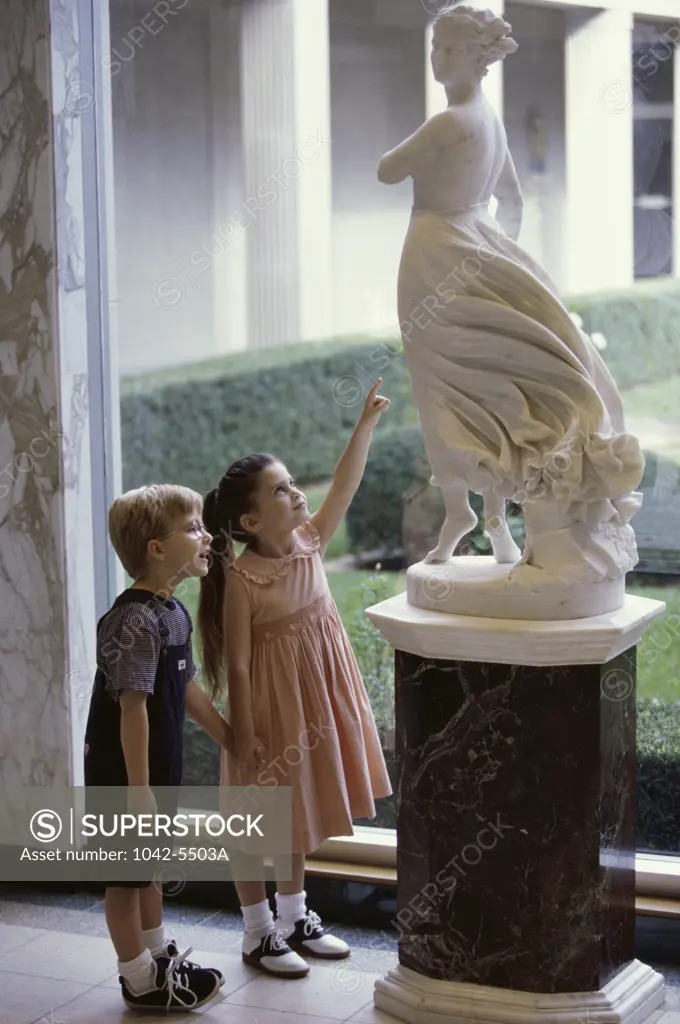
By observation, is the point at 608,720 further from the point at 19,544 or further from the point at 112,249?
the point at 112,249

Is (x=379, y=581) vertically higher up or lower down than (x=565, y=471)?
lower down

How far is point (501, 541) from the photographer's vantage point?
10.7 feet

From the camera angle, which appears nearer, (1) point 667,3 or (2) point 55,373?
(1) point 667,3

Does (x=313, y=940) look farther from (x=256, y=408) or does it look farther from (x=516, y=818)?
(x=256, y=408)

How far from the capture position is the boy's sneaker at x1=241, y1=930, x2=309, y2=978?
11.3 ft

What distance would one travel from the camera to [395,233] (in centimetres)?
405

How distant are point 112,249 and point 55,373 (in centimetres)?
49

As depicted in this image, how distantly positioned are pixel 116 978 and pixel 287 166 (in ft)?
7.31

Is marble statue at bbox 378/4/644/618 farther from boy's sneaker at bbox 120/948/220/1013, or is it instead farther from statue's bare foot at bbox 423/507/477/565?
boy's sneaker at bbox 120/948/220/1013

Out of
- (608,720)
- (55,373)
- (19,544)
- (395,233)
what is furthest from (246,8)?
(608,720)

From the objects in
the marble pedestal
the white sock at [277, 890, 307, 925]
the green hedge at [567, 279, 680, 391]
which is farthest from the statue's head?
the white sock at [277, 890, 307, 925]

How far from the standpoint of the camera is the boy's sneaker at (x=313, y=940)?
3.57m

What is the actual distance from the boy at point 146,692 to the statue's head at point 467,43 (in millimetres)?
1092

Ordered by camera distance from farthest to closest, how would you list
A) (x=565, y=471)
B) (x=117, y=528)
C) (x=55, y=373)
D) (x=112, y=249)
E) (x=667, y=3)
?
(x=112, y=249) < (x=55, y=373) < (x=667, y=3) < (x=117, y=528) < (x=565, y=471)
